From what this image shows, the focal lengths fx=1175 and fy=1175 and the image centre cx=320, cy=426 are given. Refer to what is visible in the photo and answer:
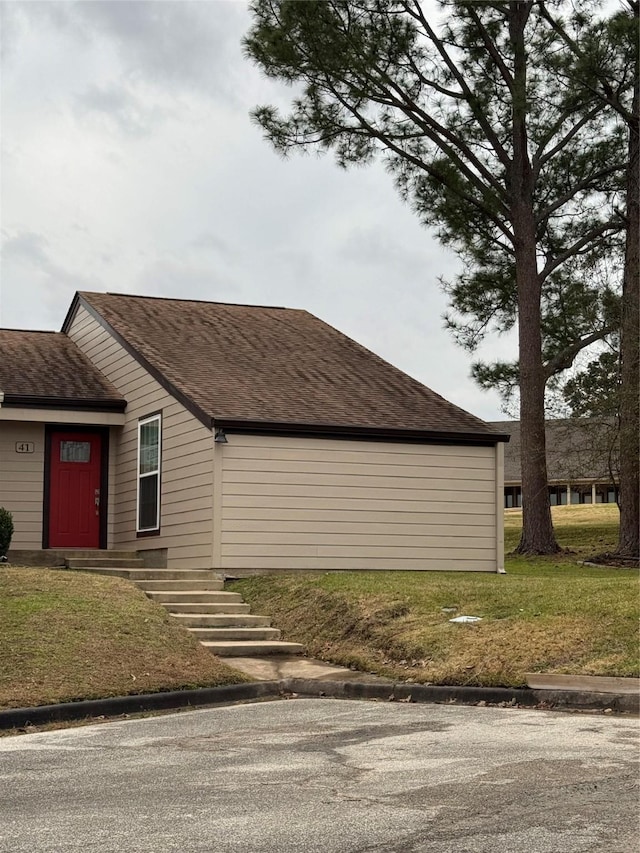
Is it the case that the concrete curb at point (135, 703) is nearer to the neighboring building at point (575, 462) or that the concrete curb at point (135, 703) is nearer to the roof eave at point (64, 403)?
the roof eave at point (64, 403)

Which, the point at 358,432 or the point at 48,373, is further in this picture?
the point at 48,373

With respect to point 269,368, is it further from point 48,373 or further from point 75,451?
point 48,373

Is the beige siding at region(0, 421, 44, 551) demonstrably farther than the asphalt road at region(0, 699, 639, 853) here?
Yes

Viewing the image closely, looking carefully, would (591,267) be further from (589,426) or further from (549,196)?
(589,426)

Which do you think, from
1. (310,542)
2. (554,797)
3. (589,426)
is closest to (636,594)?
(310,542)

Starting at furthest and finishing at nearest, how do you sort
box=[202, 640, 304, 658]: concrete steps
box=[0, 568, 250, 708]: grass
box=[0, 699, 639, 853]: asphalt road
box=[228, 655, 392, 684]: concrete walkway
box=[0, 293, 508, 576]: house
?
box=[0, 293, 508, 576]: house
box=[202, 640, 304, 658]: concrete steps
box=[228, 655, 392, 684]: concrete walkway
box=[0, 568, 250, 708]: grass
box=[0, 699, 639, 853]: asphalt road

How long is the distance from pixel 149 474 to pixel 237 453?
2.75 meters

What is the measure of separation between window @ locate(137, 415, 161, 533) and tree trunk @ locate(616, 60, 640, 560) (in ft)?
34.1

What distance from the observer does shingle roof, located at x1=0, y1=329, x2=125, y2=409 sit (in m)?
20.4

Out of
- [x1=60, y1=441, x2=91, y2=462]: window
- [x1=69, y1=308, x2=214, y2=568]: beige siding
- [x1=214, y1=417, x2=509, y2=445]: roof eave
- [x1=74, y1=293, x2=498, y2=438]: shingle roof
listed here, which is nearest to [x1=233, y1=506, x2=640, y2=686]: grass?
[x1=69, y1=308, x2=214, y2=568]: beige siding

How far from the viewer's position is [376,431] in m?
18.7

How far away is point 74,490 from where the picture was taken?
21016 mm

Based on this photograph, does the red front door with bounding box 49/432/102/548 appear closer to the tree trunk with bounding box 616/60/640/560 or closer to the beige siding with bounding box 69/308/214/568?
the beige siding with bounding box 69/308/214/568

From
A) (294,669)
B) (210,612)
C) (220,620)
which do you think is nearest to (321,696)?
(294,669)
